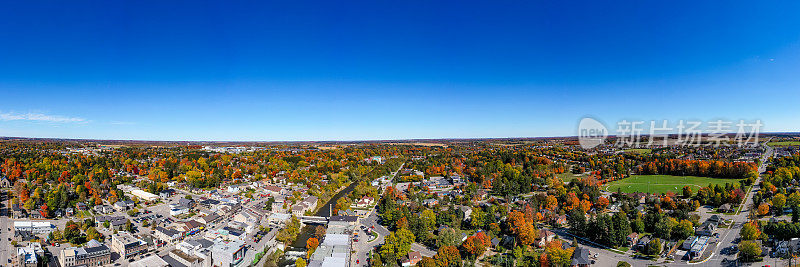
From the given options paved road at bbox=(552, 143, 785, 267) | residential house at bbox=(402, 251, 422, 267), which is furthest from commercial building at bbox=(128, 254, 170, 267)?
paved road at bbox=(552, 143, 785, 267)

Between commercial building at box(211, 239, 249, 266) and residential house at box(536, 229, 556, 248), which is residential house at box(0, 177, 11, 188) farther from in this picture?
residential house at box(536, 229, 556, 248)

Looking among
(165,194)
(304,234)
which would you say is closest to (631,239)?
(304,234)

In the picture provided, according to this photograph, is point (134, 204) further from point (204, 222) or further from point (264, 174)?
point (264, 174)

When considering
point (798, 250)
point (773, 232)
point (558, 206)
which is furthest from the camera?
point (558, 206)

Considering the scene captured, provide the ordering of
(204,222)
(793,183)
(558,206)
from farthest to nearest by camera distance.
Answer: (793,183) < (558,206) < (204,222)

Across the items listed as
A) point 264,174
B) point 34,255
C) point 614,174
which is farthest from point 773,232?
point 264,174

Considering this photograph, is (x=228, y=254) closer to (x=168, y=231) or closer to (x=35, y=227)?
(x=168, y=231)
